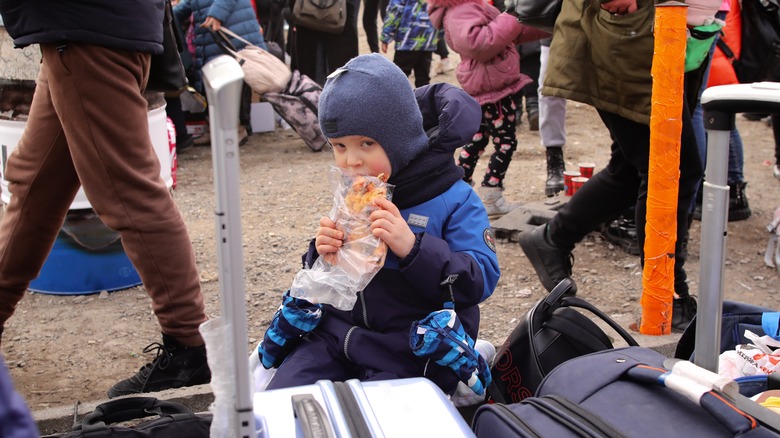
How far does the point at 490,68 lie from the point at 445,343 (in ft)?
10.3

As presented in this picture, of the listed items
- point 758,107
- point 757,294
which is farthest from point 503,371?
point 757,294

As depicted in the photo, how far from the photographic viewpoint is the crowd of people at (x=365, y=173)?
220 centimetres

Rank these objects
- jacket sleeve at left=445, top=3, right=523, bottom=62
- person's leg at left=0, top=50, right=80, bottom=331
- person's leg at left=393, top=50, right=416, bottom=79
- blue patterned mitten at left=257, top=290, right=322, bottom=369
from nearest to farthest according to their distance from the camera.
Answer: blue patterned mitten at left=257, top=290, right=322, bottom=369, person's leg at left=0, top=50, right=80, bottom=331, jacket sleeve at left=445, top=3, right=523, bottom=62, person's leg at left=393, top=50, right=416, bottom=79

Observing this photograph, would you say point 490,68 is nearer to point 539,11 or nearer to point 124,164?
point 539,11

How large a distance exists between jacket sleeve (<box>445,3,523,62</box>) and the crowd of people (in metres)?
1.20

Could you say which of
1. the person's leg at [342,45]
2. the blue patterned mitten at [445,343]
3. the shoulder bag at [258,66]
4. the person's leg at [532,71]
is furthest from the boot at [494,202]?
the person's leg at [342,45]

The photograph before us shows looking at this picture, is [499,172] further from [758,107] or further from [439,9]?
[758,107]

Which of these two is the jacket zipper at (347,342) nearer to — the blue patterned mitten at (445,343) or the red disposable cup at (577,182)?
the blue patterned mitten at (445,343)

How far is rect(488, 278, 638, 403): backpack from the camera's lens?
7.75 ft

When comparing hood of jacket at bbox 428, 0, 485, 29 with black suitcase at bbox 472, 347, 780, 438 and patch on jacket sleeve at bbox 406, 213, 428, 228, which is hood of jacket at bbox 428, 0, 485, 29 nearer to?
patch on jacket sleeve at bbox 406, 213, 428, 228

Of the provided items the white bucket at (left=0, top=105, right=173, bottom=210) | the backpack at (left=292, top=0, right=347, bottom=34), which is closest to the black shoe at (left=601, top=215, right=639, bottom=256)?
the white bucket at (left=0, top=105, right=173, bottom=210)

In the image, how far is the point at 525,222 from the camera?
481 cm

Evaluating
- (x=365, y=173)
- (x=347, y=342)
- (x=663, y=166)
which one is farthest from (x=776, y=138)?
(x=347, y=342)

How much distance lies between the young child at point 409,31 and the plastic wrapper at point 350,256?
610 centimetres
